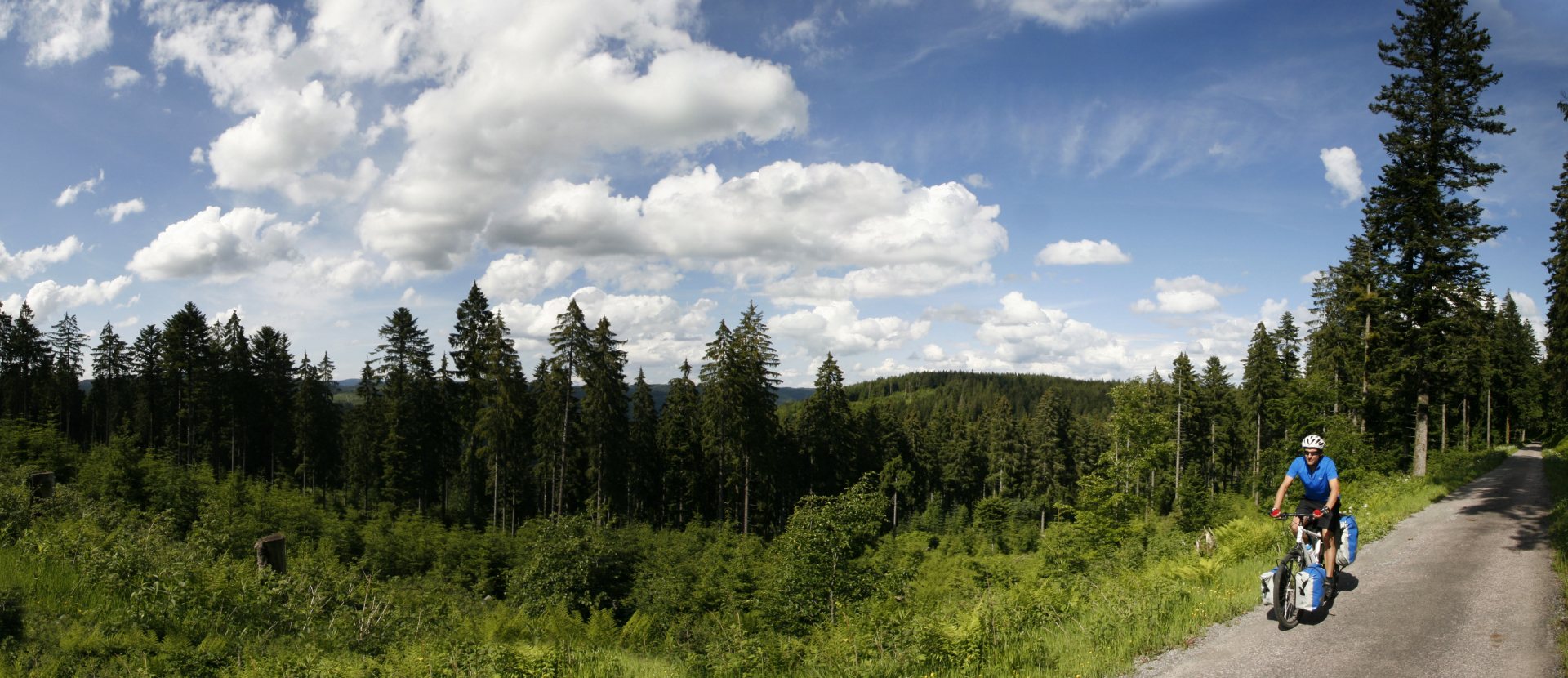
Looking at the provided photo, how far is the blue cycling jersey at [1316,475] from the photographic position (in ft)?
26.4

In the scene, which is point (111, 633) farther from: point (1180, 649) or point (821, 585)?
point (821, 585)

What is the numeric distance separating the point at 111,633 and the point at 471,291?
33.3 m

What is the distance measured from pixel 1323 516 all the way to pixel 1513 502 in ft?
47.8

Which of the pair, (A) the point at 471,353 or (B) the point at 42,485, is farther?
(A) the point at 471,353

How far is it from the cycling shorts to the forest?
1.36 m

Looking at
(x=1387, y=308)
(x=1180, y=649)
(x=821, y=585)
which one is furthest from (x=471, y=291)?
(x=1387, y=308)

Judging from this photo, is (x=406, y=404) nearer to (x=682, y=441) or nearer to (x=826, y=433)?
(x=682, y=441)

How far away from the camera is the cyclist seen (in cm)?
795

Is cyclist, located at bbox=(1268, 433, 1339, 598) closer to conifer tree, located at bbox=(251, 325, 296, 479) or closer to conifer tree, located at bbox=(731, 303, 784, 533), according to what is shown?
conifer tree, located at bbox=(731, 303, 784, 533)

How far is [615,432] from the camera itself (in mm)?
41750

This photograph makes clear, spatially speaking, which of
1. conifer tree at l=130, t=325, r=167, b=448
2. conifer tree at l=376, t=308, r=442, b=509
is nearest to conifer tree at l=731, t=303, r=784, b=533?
conifer tree at l=376, t=308, r=442, b=509

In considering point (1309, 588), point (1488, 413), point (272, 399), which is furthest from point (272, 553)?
point (1488, 413)

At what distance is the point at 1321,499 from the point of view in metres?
8.15

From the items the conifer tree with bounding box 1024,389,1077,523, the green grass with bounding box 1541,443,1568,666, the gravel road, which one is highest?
the green grass with bounding box 1541,443,1568,666
